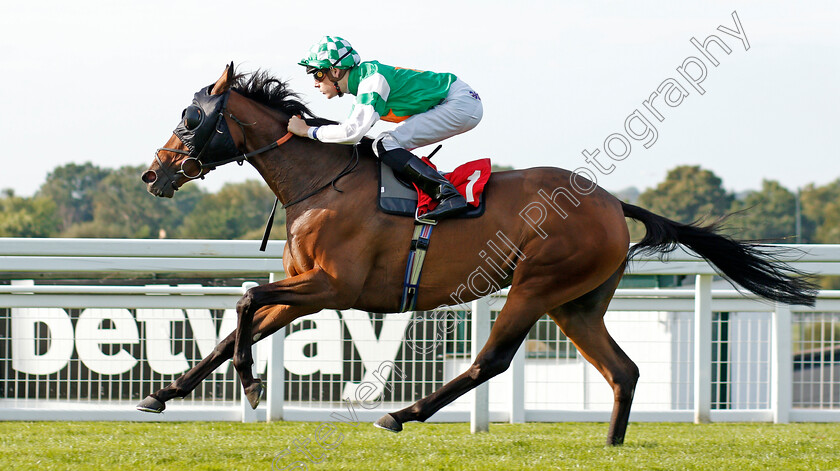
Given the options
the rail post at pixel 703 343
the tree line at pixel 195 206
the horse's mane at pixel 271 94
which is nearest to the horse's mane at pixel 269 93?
the horse's mane at pixel 271 94

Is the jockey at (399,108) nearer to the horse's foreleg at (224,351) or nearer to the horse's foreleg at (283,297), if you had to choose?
the horse's foreleg at (283,297)

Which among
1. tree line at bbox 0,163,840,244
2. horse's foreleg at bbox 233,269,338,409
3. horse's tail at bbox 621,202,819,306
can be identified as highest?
tree line at bbox 0,163,840,244

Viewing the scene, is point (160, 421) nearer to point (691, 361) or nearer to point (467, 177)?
point (467, 177)

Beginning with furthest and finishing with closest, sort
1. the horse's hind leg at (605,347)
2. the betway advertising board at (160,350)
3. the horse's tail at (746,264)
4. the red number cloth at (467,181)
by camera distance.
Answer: the betway advertising board at (160,350)
the horse's tail at (746,264)
the horse's hind leg at (605,347)
the red number cloth at (467,181)

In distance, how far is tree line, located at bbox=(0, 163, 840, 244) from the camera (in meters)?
65.0

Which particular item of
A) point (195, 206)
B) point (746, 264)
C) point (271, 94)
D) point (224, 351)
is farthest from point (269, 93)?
point (195, 206)

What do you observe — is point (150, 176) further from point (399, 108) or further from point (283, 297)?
point (399, 108)

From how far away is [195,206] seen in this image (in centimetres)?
7812

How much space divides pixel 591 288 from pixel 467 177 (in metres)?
0.83

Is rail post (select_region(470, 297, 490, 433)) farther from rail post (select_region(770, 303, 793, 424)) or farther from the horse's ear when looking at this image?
rail post (select_region(770, 303, 793, 424))

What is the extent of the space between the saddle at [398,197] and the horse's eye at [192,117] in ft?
2.86

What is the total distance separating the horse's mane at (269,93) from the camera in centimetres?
467

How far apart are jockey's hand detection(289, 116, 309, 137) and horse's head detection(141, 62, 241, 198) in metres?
0.29

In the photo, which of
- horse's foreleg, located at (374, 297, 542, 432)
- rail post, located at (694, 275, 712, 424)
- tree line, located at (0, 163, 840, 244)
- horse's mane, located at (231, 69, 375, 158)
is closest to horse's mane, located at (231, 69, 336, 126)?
horse's mane, located at (231, 69, 375, 158)
